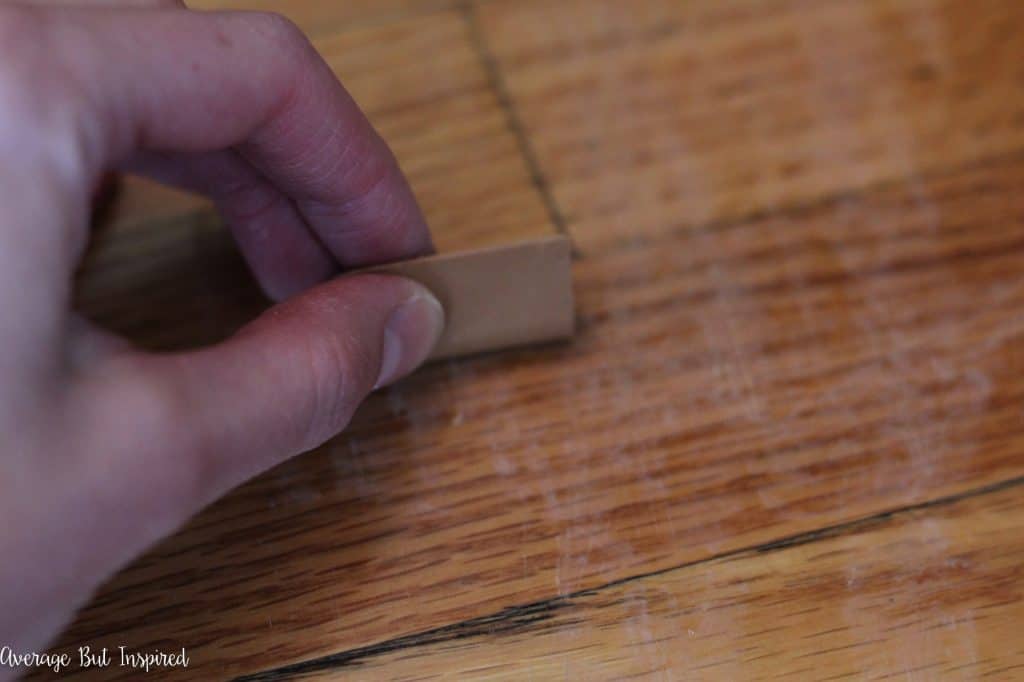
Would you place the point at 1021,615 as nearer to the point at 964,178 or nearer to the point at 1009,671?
the point at 1009,671

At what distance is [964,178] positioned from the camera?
0.62 m

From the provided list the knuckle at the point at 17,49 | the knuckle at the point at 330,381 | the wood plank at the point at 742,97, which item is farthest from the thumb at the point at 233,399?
the wood plank at the point at 742,97

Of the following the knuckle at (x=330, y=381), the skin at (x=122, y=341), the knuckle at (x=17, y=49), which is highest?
the knuckle at (x=17, y=49)

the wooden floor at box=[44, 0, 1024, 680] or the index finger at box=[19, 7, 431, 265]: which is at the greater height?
the index finger at box=[19, 7, 431, 265]

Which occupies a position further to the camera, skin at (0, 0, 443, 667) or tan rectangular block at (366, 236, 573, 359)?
tan rectangular block at (366, 236, 573, 359)

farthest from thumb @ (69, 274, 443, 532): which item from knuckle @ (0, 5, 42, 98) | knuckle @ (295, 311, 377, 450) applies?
knuckle @ (0, 5, 42, 98)

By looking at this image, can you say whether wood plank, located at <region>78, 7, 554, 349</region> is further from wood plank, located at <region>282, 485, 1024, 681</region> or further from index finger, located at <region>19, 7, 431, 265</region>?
wood plank, located at <region>282, 485, 1024, 681</region>

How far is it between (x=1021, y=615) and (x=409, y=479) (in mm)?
318

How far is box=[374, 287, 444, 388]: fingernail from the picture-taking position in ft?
1.59

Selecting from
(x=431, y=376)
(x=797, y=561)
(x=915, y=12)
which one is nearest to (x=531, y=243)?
(x=431, y=376)

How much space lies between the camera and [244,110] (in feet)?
1.38

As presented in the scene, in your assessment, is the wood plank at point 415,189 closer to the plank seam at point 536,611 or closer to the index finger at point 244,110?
the index finger at point 244,110

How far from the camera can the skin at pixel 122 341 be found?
1.10 ft

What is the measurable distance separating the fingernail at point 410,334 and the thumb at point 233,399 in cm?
1
